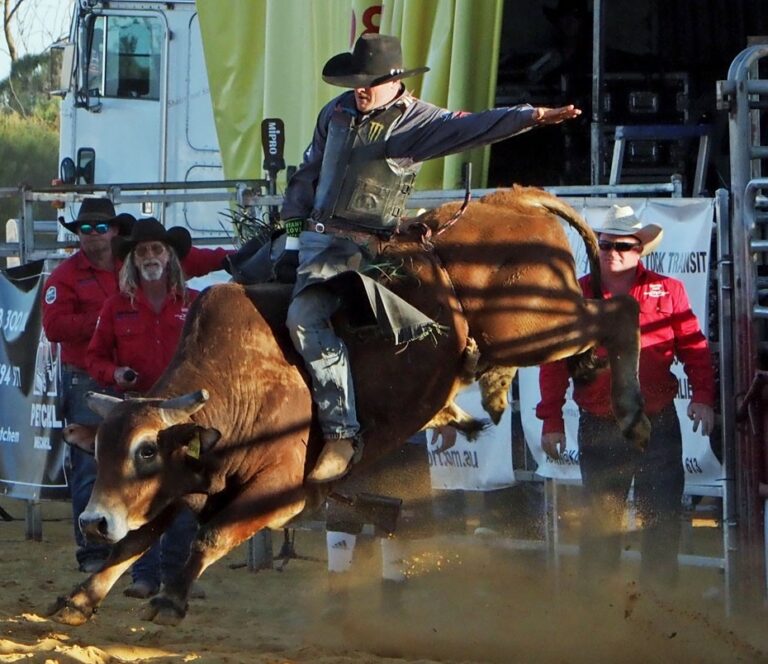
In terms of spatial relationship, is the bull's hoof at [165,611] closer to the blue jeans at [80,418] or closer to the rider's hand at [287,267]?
the rider's hand at [287,267]

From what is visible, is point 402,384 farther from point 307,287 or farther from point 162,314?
point 162,314

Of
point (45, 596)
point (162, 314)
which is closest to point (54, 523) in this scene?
point (45, 596)

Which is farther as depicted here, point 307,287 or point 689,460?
point 689,460

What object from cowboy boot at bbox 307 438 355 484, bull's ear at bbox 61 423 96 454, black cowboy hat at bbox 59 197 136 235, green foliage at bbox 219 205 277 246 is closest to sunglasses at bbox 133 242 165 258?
black cowboy hat at bbox 59 197 136 235

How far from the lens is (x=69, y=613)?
521 centimetres

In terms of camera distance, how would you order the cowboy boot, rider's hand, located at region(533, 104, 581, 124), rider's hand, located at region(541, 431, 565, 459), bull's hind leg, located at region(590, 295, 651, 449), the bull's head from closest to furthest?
the bull's head
rider's hand, located at region(533, 104, 581, 124)
the cowboy boot
bull's hind leg, located at region(590, 295, 651, 449)
rider's hand, located at region(541, 431, 565, 459)

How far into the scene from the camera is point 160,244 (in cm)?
722

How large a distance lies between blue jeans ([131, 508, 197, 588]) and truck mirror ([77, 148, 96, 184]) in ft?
24.3

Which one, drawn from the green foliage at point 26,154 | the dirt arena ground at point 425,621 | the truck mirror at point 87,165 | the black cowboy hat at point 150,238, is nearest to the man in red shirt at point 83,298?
the black cowboy hat at point 150,238

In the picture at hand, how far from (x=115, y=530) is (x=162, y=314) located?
2.38 meters

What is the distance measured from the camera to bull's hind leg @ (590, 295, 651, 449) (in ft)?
20.1

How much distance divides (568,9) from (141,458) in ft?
23.0

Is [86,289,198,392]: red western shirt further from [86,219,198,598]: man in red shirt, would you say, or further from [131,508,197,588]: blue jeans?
[131,508,197,588]: blue jeans

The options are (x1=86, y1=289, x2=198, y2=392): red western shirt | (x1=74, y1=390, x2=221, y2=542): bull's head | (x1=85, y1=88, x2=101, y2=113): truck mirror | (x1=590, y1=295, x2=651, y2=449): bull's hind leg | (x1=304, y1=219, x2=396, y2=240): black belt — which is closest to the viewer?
(x1=74, y1=390, x2=221, y2=542): bull's head
